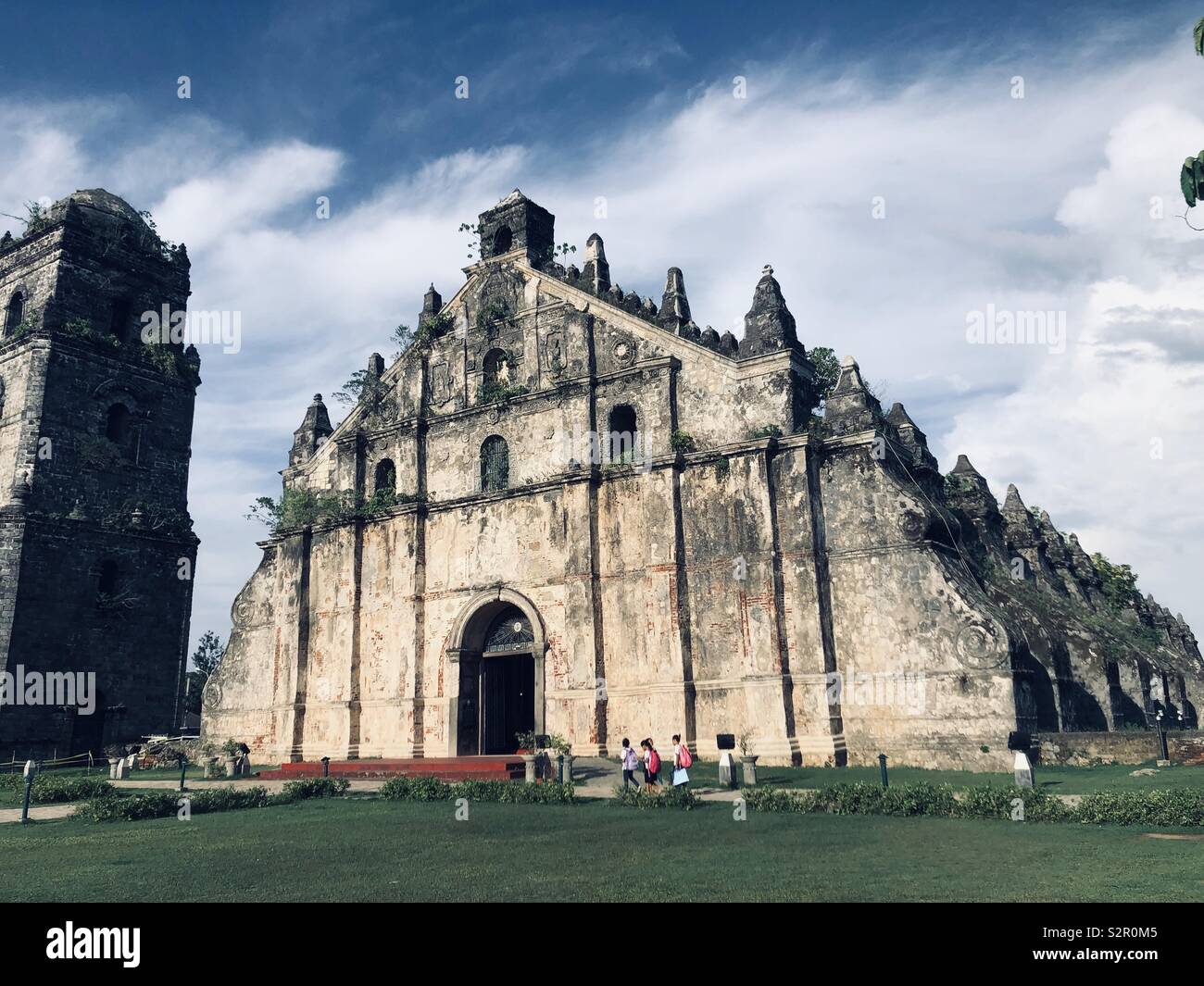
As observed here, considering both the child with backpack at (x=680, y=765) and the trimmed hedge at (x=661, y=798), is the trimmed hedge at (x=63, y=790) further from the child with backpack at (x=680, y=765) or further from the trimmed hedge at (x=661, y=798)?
→ the child with backpack at (x=680, y=765)

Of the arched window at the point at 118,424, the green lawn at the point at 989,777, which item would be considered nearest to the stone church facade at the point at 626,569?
the green lawn at the point at 989,777

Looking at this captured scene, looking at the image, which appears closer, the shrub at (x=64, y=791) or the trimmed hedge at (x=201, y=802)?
the trimmed hedge at (x=201, y=802)

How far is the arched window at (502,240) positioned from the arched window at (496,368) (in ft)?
9.57

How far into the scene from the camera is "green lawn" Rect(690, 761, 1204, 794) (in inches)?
546

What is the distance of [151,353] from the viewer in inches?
1273

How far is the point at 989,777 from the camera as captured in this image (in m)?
15.7

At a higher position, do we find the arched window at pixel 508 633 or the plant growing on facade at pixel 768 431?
the plant growing on facade at pixel 768 431

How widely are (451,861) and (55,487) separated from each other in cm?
2501

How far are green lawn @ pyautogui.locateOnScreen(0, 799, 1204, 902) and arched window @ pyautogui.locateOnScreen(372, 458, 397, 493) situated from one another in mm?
13210

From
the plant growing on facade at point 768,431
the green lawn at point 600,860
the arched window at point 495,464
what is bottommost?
the green lawn at point 600,860

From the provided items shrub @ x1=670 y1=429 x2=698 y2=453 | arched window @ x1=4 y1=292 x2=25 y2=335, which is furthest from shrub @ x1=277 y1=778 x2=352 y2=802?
arched window @ x1=4 y1=292 x2=25 y2=335

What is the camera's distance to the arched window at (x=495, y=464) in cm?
2322
